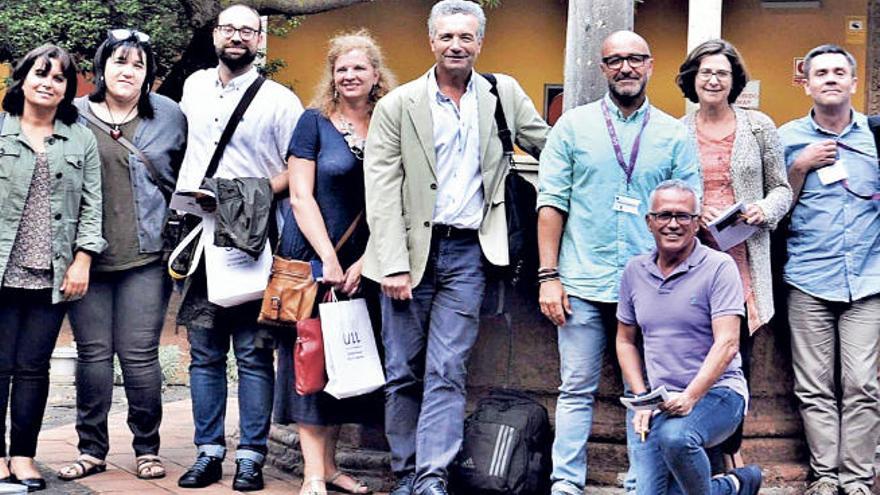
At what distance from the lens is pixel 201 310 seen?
20.2 ft

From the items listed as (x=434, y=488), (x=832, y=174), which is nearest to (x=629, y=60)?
(x=832, y=174)

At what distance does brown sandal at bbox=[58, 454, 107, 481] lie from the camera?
6270 mm

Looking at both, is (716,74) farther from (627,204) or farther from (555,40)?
(555,40)

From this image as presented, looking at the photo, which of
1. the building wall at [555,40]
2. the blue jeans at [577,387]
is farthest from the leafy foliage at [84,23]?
the blue jeans at [577,387]

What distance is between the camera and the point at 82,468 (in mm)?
6324

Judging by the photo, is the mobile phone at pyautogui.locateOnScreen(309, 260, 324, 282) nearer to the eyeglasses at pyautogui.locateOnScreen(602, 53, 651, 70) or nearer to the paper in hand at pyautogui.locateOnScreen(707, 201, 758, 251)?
the eyeglasses at pyautogui.locateOnScreen(602, 53, 651, 70)

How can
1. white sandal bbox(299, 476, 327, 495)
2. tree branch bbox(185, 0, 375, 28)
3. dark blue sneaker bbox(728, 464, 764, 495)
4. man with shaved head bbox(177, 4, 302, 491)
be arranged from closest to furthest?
dark blue sneaker bbox(728, 464, 764, 495), white sandal bbox(299, 476, 327, 495), man with shaved head bbox(177, 4, 302, 491), tree branch bbox(185, 0, 375, 28)

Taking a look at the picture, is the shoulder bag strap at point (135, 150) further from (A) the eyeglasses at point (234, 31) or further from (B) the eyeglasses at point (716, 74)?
(B) the eyeglasses at point (716, 74)

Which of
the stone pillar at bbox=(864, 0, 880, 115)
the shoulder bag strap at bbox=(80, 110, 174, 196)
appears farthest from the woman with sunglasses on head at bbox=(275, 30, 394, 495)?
the stone pillar at bbox=(864, 0, 880, 115)

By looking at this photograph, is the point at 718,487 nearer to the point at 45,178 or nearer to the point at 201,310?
the point at 201,310

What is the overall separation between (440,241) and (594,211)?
2.02 feet

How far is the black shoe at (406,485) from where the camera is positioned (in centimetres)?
567

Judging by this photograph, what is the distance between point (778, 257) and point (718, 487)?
132cm

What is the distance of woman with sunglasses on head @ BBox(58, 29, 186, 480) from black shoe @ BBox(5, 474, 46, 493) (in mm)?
176
